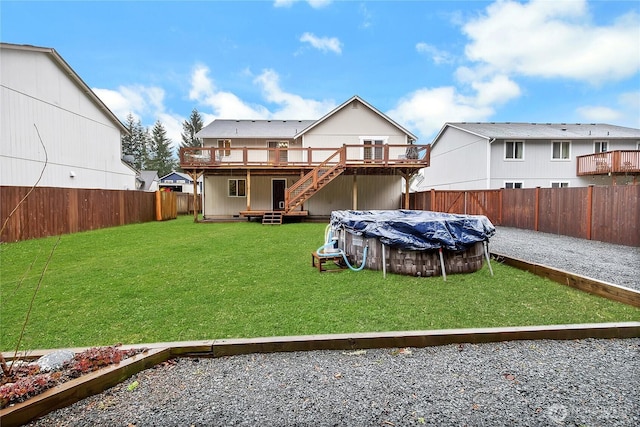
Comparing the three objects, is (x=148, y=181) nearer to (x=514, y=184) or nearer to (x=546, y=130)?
(x=514, y=184)

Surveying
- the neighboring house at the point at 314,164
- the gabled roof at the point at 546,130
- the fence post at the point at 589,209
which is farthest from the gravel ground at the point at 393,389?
the gabled roof at the point at 546,130

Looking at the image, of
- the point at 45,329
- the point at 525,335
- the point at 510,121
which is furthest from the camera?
the point at 510,121

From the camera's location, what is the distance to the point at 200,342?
9.19 feet

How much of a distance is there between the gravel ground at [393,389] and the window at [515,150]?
18.0 meters

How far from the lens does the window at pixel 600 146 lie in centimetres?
1861

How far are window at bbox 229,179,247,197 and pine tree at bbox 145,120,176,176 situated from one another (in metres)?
42.6

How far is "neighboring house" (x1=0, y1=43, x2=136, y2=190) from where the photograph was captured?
1152cm

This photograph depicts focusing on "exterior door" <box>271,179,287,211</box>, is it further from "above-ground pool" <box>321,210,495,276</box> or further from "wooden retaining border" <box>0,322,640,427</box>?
"wooden retaining border" <box>0,322,640,427</box>

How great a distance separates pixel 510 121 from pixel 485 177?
8780 millimetres

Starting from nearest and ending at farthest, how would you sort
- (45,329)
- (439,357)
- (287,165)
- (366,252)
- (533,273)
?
1. (439,357)
2. (45,329)
3. (533,273)
4. (366,252)
5. (287,165)

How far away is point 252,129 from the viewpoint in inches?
781

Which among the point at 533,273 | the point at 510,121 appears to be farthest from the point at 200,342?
the point at 510,121

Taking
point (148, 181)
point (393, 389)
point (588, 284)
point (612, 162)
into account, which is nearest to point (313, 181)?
point (588, 284)

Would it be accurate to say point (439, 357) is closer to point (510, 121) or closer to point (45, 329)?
point (45, 329)
